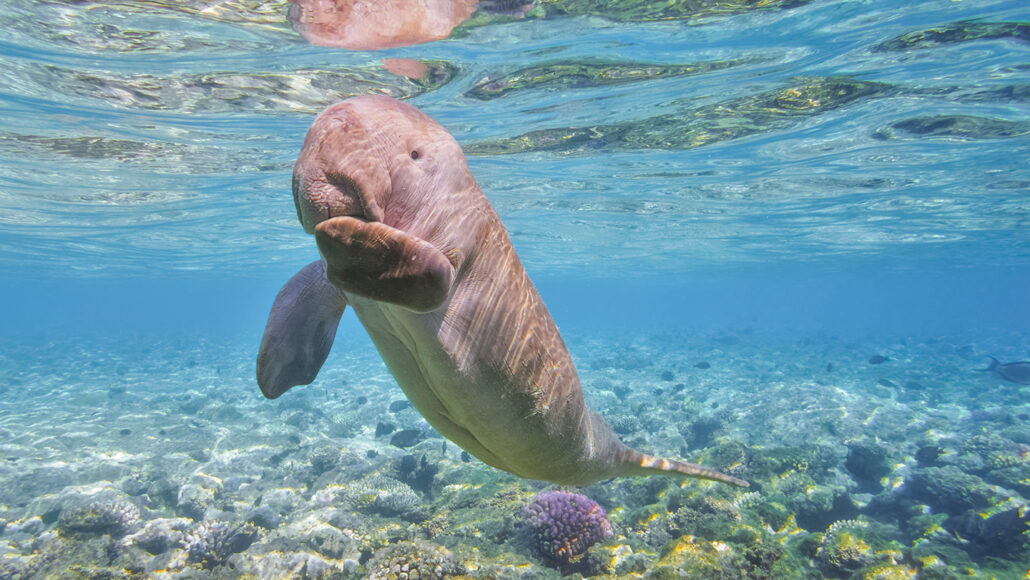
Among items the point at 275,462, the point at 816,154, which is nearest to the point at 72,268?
the point at 275,462

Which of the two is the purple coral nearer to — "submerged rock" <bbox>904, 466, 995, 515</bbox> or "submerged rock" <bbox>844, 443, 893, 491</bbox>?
"submerged rock" <bbox>904, 466, 995, 515</bbox>

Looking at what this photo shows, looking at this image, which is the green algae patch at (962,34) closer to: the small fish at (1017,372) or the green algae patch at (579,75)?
the green algae patch at (579,75)

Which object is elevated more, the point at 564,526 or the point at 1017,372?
the point at 564,526

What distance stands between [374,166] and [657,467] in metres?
3.10

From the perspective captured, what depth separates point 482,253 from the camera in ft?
7.00

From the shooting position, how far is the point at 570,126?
46.9ft

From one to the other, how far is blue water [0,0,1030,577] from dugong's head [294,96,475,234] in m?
7.02

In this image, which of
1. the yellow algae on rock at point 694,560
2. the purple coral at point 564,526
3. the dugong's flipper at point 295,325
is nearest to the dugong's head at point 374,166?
the dugong's flipper at point 295,325

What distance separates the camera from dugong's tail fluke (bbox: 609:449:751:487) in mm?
3578

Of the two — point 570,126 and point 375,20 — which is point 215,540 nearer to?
point 375,20

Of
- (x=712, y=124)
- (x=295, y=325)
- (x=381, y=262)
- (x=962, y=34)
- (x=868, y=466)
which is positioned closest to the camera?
(x=381, y=262)

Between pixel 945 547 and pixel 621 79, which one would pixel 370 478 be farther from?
pixel 621 79

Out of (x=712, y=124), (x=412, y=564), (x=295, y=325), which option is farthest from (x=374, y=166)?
(x=712, y=124)

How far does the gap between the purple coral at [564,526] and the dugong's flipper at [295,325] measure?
178 inches
